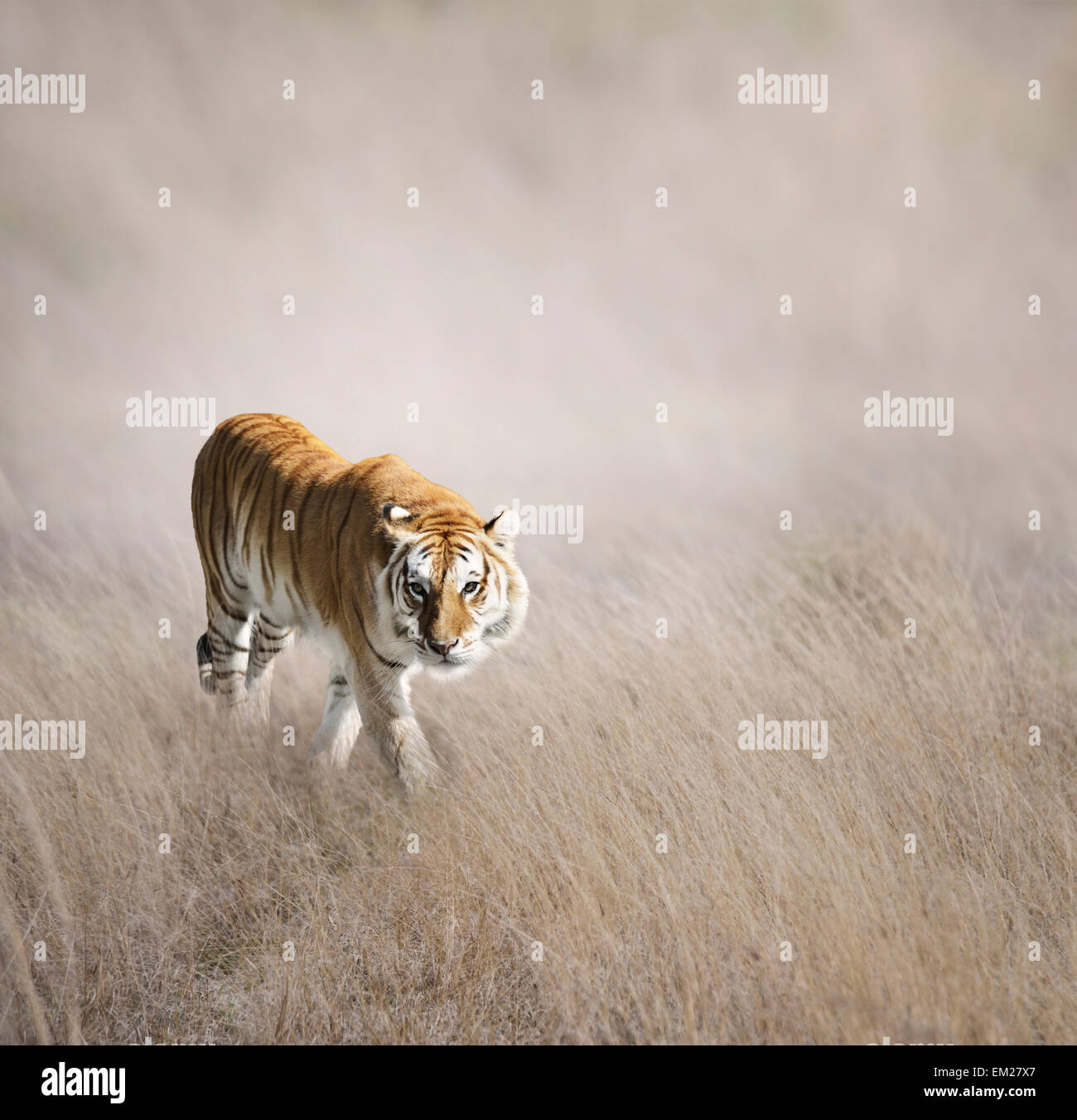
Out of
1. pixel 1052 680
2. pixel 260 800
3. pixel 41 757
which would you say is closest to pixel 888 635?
pixel 1052 680

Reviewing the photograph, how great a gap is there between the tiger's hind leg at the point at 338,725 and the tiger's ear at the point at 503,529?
141 centimetres

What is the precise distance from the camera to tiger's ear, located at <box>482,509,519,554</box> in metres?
4.52

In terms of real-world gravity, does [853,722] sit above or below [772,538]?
below

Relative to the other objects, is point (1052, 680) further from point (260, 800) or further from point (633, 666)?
point (260, 800)

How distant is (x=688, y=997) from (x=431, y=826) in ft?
5.00

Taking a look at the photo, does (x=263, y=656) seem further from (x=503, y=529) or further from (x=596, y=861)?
(x=596, y=861)

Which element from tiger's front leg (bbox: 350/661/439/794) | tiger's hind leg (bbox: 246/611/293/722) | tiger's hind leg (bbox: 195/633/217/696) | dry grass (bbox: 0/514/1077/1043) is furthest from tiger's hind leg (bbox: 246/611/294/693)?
tiger's front leg (bbox: 350/661/439/794)

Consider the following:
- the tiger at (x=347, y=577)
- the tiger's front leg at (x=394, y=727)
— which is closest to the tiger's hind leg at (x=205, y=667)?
the tiger at (x=347, y=577)

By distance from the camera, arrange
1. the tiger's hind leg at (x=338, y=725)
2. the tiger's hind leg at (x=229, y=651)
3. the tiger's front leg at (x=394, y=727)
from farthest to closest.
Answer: the tiger's hind leg at (x=229, y=651), the tiger's hind leg at (x=338, y=725), the tiger's front leg at (x=394, y=727)

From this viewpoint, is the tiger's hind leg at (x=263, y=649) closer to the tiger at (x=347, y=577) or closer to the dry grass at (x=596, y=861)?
the tiger at (x=347, y=577)

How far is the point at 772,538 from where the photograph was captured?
802 centimetres

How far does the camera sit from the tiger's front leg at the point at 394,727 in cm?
451

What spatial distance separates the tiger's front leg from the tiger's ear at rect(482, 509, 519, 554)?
33.0 inches

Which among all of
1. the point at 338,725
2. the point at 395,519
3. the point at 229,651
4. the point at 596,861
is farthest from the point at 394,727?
the point at 229,651
